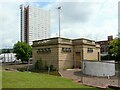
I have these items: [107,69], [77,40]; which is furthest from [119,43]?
[107,69]

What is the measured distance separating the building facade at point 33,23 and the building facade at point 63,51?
33.7m

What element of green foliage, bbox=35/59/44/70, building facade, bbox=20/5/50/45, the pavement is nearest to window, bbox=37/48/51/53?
green foliage, bbox=35/59/44/70

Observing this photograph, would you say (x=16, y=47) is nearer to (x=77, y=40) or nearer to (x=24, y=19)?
→ (x=24, y=19)

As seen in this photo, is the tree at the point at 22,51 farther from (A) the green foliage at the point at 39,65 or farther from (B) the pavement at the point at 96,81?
(B) the pavement at the point at 96,81

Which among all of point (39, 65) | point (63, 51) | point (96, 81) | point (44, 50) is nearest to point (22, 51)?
point (39, 65)

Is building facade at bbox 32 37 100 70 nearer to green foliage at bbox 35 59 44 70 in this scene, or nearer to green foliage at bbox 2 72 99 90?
green foliage at bbox 35 59 44 70

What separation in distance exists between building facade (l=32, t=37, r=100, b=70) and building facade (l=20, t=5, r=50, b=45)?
110ft

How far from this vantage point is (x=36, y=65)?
91.4 feet

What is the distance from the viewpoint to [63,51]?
26266mm

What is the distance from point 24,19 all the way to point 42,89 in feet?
188

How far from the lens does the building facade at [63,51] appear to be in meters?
25.6

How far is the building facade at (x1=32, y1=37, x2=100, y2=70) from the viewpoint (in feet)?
→ 84.0

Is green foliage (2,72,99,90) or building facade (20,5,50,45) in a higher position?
building facade (20,5,50,45)

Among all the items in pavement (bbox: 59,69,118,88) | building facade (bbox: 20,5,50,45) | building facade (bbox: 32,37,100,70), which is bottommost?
pavement (bbox: 59,69,118,88)
